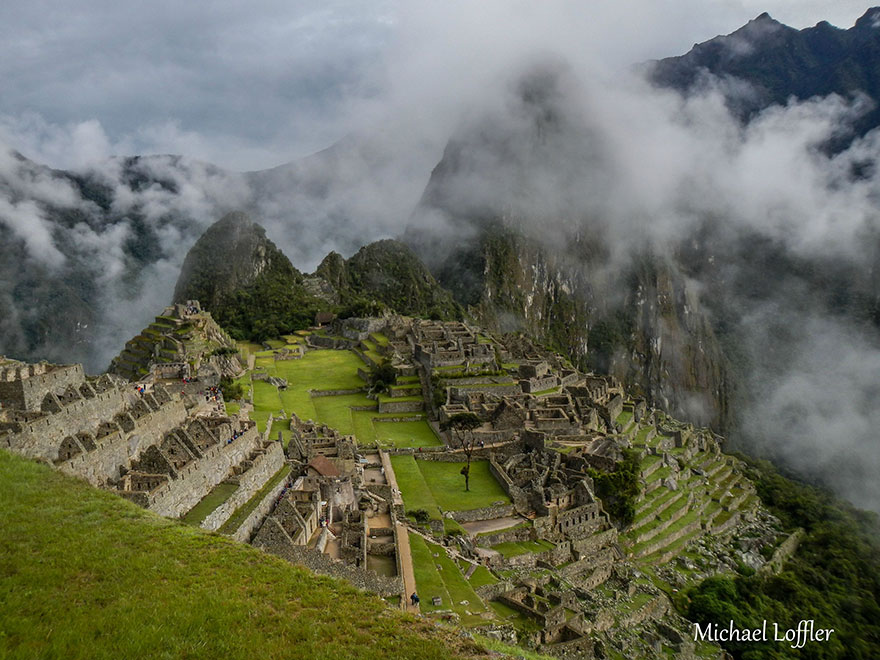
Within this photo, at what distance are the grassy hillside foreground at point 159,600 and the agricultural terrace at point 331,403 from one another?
18.1 metres

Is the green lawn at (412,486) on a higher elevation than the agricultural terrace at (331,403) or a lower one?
lower

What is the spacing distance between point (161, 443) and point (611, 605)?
56.9 feet

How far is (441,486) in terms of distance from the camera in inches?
1120

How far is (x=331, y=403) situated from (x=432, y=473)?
45.1 ft

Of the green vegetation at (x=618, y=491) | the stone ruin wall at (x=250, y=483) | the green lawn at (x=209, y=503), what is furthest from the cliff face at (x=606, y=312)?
the green lawn at (x=209, y=503)

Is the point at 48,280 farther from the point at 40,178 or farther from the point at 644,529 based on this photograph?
the point at 644,529

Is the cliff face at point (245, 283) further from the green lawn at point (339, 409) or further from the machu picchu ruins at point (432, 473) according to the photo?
the green lawn at point (339, 409)

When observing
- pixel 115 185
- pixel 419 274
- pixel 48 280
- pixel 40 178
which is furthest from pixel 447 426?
pixel 419 274

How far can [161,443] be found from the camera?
1988cm

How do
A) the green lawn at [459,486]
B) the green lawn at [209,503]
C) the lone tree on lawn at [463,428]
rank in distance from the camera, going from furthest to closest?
1. the lone tree on lawn at [463,428]
2. the green lawn at [459,486]
3. the green lawn at [209,503]

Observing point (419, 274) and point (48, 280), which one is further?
point (419, 274)

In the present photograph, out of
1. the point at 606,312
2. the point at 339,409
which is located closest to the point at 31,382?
the point at 339,409

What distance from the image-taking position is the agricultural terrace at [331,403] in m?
34.6

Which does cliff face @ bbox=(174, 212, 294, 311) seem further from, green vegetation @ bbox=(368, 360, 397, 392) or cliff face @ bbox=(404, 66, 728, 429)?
cliff face @ bbox=(404, 66, 728, 429)
